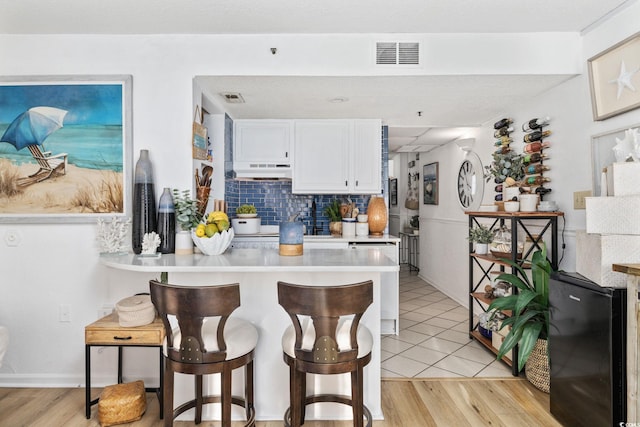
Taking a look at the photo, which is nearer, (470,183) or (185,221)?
(185,221)

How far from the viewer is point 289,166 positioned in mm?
4078

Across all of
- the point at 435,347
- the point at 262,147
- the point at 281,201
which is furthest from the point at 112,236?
the point at 435,347

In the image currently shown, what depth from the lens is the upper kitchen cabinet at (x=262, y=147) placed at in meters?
4.06

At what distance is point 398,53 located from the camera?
2621 mm

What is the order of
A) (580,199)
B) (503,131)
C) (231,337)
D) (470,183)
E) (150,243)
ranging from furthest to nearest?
(470,183), (503,131), (580,199), (150,243), (231,337)

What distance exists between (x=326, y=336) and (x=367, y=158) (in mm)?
2729

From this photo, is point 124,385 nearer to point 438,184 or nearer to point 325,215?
point 325,215

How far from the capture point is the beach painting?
2652mm

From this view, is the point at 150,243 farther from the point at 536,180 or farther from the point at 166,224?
the point at 536,180

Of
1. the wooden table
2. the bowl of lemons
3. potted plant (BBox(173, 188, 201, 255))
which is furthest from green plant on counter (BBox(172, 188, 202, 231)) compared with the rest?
the wooden table

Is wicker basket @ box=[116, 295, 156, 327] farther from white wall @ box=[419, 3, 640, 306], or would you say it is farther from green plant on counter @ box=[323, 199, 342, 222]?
white wall @ box=[419, 3, 640, 306]

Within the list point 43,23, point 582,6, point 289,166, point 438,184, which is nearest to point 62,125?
point 43,23

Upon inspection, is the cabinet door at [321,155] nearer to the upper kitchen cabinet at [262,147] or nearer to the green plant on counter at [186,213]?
the upper kitchen cabinet at [262,147]

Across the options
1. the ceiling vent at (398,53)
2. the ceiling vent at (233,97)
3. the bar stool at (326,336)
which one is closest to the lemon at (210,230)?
the bar stool at (326,336)
